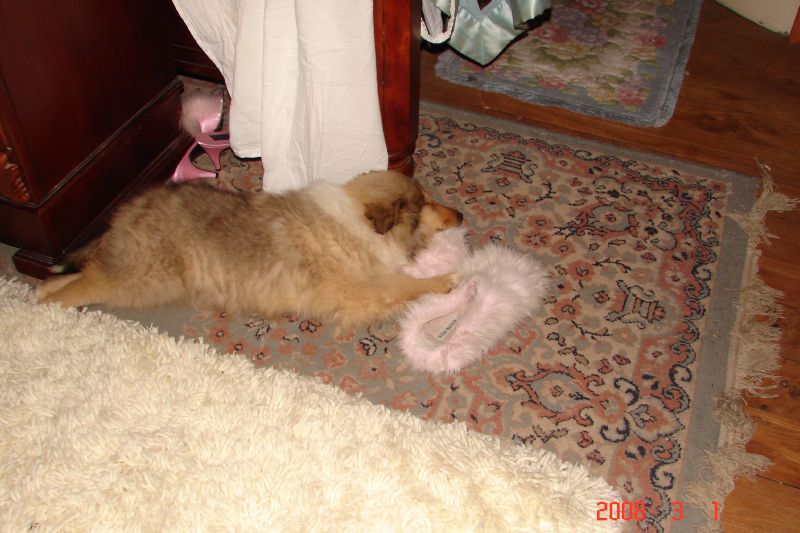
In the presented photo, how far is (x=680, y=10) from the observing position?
373cm

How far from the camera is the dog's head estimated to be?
2012mm

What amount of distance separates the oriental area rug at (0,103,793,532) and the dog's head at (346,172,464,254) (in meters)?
0.26

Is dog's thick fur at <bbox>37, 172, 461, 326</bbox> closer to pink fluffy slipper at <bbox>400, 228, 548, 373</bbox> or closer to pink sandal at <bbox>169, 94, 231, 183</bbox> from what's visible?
pink fluffy slipper at <bbox>400, 228, 548, 373</bbox>

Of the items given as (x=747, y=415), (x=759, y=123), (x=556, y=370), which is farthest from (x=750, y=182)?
(x=556, y=370)

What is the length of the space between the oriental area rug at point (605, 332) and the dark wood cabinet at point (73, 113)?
1.16 feet

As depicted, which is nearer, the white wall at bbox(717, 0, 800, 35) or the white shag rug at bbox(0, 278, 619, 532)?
the white shag rug at bbox(0, 278, 619, 532)

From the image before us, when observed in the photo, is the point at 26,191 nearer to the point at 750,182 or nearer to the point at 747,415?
the point at 747,415

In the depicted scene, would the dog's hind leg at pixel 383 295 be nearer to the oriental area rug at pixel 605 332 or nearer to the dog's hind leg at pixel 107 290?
the oriental area rug at pixel 605 332

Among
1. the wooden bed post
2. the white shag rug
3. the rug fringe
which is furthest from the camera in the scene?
the wooden bed post

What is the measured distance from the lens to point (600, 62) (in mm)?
3305

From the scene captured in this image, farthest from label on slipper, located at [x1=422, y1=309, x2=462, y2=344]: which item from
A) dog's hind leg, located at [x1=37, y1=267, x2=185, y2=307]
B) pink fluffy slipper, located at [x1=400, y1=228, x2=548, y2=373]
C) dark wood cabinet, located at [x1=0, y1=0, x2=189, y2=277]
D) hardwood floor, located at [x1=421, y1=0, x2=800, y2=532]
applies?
dark wood cabinet, located at [x1=0, y1=0, x2=189, y2=277]
